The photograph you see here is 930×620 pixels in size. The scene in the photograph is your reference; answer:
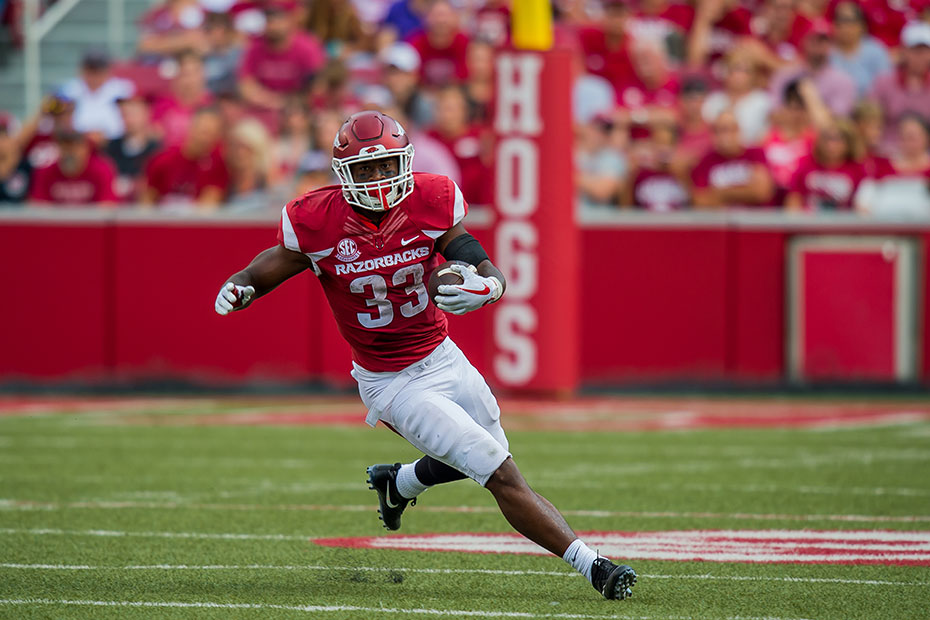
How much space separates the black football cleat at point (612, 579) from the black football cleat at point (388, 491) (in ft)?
4.14

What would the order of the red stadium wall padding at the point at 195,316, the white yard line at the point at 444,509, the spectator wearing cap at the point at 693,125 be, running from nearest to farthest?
the white yard line at the point at 444,509, the red stadium wall padding at the point at 195,316, the spectator wearing cap at the point at 693,125

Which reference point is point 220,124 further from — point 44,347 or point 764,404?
point 764,404

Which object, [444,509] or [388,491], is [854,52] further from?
[388,491]

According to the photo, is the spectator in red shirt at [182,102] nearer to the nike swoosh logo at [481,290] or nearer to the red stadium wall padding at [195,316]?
the red stadium wall padding at [195,316]

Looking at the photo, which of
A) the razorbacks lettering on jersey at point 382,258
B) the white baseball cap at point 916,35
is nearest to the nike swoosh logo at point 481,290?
the razorbacks lettering on jersey at point 382,258

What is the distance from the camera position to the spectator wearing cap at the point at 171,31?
53.6ft

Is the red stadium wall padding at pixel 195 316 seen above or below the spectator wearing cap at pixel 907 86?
below

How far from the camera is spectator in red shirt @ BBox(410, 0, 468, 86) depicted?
14664 millimetres

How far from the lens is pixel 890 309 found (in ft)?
40.7

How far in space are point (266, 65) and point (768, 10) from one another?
4.94 metres

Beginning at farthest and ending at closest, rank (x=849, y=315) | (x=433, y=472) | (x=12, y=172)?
(x=12, y=172) → (x=849, y=315) → (x=433, y=472)

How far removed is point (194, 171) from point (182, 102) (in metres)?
1.92

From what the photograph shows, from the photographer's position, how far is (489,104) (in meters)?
13.7

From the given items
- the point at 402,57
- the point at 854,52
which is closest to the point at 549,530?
the point at 402,57
